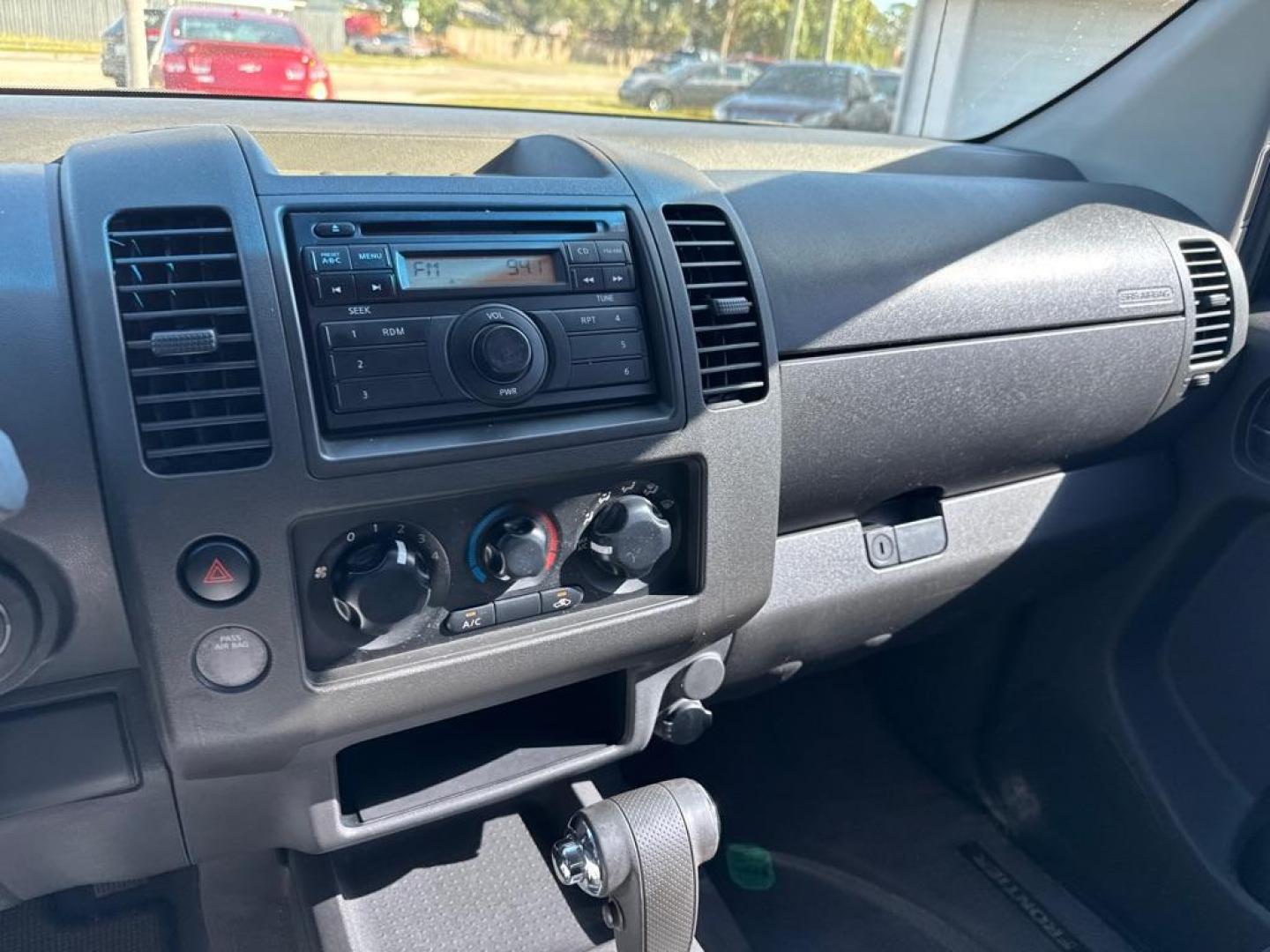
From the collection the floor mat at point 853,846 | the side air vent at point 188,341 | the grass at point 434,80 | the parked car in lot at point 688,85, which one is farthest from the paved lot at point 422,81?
the floor mat at point 853,846

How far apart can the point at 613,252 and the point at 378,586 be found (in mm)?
405

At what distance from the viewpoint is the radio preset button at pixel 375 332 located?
93cm

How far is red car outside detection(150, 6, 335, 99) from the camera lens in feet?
4.34

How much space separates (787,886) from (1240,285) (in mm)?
1269

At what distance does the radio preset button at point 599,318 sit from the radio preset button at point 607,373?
35 millimetres

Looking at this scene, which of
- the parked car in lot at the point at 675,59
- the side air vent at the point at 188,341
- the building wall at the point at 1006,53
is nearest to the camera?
the side air vent at the point at 188,341

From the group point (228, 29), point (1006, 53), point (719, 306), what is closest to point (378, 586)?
point (719, 306)

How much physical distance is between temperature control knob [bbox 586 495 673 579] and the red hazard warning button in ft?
1.10

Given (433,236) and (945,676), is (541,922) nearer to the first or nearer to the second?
(433,236)

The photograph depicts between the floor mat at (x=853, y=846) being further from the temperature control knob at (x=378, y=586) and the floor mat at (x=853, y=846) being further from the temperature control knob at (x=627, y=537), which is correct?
the temperature control knob at (x=378, y=586)

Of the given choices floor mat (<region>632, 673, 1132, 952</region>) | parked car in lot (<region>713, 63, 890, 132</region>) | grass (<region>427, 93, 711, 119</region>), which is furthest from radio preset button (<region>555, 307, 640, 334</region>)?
floor mat (<region>632, 673, 1132, 952</region>)

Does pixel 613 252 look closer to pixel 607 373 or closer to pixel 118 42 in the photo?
pixel 607 373

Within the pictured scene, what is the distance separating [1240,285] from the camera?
173cm

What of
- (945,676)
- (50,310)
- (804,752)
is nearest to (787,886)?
(804,752)
